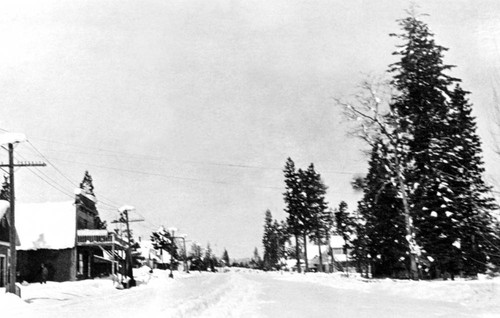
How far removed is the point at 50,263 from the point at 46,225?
138 inches

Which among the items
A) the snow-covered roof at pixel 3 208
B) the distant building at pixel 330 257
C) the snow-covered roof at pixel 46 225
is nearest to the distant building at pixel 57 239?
the snow-covered roof at pixel 46 225

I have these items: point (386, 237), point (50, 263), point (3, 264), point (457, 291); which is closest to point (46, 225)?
point (50, 263)

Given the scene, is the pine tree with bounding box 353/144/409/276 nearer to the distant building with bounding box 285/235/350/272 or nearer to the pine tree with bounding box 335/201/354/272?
the pine tree with bounding box 335/201/354/272

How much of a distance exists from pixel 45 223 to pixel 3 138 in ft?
82.7

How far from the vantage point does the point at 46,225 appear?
1841 inches

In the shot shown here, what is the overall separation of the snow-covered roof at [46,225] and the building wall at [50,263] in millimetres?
956

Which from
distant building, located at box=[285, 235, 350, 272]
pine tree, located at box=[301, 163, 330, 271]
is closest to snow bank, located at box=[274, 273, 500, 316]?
pine tree, located at box=[301, 163, 330, 271]

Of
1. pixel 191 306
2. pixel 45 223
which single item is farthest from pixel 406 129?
pixel 45 223

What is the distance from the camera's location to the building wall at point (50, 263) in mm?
45062

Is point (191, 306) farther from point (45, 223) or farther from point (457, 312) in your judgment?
point (45, 223)

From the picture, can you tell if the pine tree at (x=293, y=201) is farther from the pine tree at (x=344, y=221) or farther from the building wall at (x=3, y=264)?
the building wall at (x=3, y=264)

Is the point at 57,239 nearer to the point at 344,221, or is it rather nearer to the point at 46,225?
the point at 46,225

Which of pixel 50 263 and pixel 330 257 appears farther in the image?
pixel 330 257

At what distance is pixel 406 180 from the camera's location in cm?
3167
